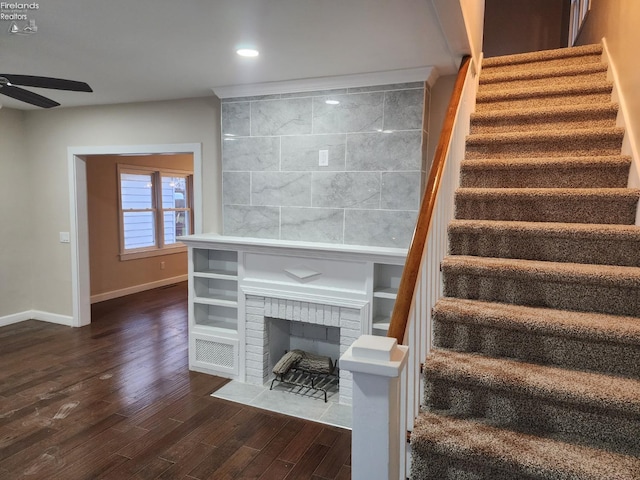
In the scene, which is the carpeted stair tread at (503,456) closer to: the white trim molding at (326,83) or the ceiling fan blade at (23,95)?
the white trim molding at (326,83)

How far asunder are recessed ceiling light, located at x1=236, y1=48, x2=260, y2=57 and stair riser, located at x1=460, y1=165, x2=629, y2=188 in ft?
5.26

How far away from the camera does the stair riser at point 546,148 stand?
2613 millimetres

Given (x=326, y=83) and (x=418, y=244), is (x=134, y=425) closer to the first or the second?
(x=418, y=244)

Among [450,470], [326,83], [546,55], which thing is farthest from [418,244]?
[546,55]

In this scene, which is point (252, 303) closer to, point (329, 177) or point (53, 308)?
point (329, 177)

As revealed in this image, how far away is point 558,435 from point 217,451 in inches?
81.2

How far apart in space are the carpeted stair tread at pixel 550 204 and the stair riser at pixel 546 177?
0.18m

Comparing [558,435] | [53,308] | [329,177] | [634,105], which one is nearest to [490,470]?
[558,435]

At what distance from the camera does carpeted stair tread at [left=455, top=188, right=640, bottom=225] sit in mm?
2260

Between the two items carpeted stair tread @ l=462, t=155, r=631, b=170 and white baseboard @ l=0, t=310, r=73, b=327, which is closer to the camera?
carpeted stair tread @ l=462, t=155, r=631, b=170

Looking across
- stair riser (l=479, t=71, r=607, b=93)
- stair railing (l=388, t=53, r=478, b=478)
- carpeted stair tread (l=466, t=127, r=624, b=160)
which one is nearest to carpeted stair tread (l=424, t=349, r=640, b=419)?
stair railing (l=388, t=53, r=478, b=478)

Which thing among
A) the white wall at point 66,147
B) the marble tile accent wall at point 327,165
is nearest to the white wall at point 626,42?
the marble tile accent wall at point 327,165

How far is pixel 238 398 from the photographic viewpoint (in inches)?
136

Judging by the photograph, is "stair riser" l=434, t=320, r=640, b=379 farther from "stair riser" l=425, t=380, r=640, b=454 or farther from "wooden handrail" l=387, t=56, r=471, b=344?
"wooden handrail" l=387, t=56, r=471, b=344
